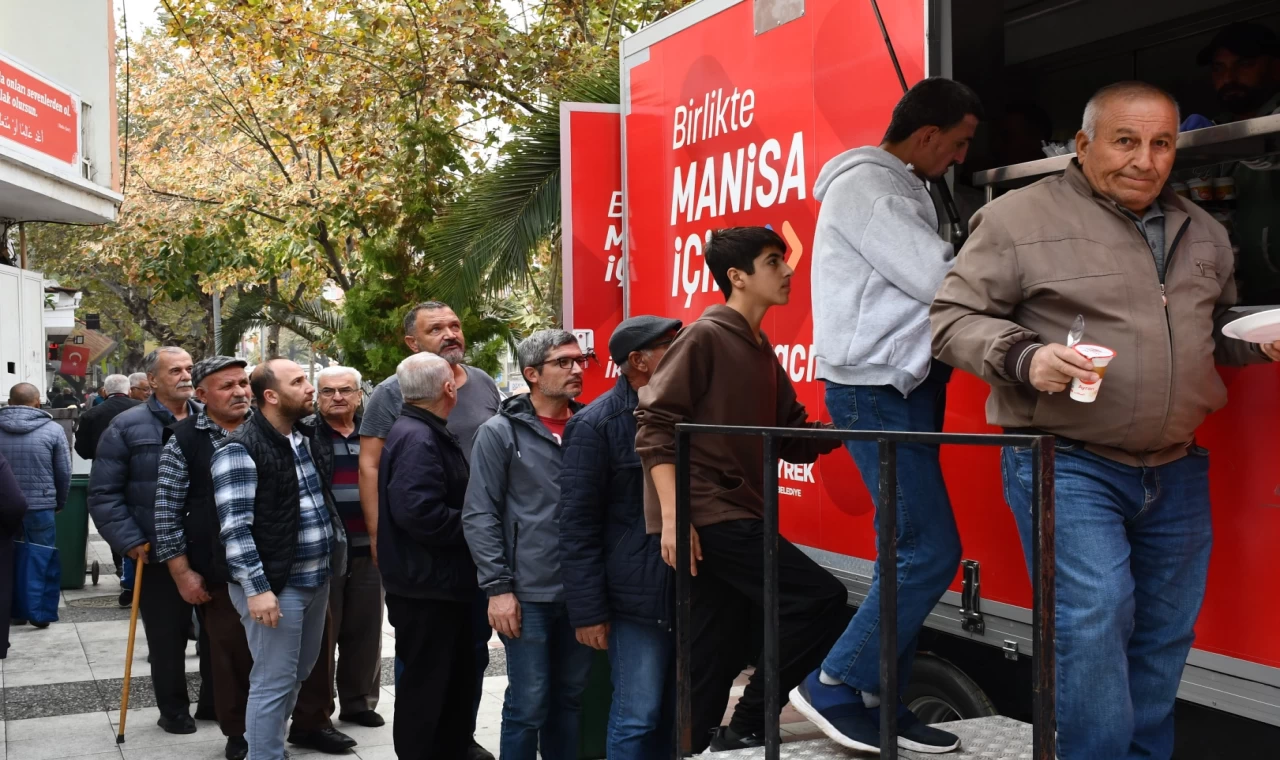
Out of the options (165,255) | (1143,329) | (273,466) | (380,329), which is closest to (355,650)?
(273,466)

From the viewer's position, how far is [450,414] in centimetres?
566

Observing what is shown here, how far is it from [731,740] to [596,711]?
1.62 m

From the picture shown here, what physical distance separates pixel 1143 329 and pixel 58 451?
886cm

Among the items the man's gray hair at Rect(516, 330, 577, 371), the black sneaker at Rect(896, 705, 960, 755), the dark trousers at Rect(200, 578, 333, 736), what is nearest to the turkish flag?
the dark trousers at Rect(200, 578, 333, 736)

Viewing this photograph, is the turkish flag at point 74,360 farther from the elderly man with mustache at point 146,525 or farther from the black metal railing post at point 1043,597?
the black metal railing post at point 1043,597

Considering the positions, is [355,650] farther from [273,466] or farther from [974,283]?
[974,283]

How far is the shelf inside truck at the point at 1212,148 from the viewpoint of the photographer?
2.77 meters

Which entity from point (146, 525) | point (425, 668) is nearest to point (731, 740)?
point (425, 668)

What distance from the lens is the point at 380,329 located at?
1258 centimetres

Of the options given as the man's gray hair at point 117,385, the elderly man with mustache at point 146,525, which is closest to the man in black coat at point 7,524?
the elderly man with mustache at point 146,525

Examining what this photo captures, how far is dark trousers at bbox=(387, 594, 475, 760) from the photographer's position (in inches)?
191

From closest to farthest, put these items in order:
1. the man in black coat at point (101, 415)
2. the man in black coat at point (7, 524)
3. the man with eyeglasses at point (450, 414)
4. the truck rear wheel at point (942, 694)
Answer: the truck rear wheel at point (942, 694), the man with eyeglasses at point (450, 414), the man in black coat at point (7, 524), the man in black coat at point (101, 415)

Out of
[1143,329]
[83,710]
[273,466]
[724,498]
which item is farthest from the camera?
[83,710]

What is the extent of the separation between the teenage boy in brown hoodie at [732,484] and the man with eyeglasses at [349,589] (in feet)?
8.25
